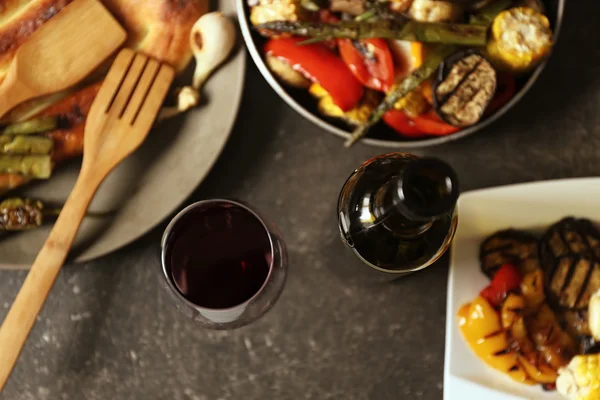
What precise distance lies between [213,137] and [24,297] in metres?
0.37

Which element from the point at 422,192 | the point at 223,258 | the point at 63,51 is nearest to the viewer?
the point at 422,192

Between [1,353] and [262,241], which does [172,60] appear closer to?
[262,241]

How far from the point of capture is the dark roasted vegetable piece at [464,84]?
88 cm

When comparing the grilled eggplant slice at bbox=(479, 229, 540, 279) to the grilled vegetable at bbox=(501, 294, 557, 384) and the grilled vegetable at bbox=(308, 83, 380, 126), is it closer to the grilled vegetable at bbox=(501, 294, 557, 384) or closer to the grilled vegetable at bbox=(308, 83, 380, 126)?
the grilled vegetable at bbox=(501, 294, 557, 384)

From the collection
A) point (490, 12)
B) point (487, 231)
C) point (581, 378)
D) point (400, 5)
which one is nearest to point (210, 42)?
point (400, 5)

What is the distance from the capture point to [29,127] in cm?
90

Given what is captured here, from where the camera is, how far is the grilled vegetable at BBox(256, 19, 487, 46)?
2.87 feet

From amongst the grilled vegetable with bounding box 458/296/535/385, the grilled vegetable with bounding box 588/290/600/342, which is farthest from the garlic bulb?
the grilled vegetable with bounding box 588/290/600/342

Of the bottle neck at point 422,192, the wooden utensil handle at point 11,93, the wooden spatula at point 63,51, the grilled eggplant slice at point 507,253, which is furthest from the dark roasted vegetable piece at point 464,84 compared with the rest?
the wooden utensil handle at point 11,93

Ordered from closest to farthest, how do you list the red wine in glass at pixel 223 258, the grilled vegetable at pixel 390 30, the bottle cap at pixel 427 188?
the bottle cap at pixel 427 188 < the red wine in glass at pixel 223 258 < the grilled vegetable at pixel 390 30

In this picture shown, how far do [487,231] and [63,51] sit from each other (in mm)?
730

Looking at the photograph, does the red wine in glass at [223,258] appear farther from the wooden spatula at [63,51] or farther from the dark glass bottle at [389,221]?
the wooden spatula at [63,51]

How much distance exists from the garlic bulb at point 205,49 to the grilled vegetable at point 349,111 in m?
0.15

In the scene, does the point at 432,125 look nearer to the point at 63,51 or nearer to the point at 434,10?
the point at 434,10
